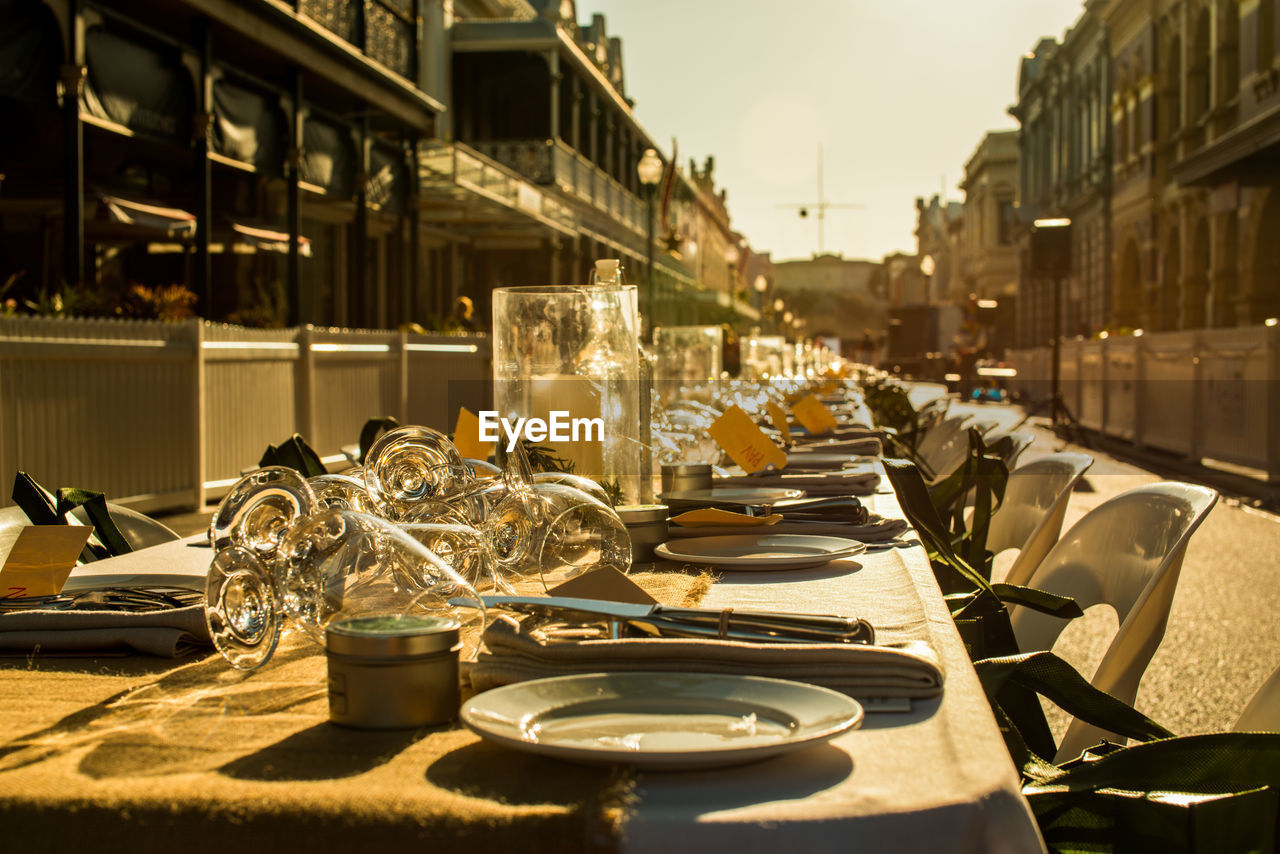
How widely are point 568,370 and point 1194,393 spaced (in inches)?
511

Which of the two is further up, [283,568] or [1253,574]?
[283,568]

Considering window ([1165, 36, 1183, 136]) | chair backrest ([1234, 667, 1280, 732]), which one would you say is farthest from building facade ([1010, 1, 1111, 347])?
chair backrest ([1234, 667, 1280, 732])

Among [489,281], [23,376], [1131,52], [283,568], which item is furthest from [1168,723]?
[1131,52]

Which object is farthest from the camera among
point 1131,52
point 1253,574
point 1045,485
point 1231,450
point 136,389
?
point 1131,52

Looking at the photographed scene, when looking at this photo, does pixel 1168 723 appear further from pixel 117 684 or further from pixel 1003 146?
pixel 1003 146

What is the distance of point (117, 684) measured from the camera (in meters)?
Result: 1.19

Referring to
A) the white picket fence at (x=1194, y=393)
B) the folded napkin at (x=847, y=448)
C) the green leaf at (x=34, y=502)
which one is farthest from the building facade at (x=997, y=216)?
the green leaf at (x=34, y=502)

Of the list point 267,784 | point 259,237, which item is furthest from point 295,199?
point 267,784

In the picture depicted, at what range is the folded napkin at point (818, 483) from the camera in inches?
111

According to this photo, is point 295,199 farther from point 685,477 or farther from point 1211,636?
point 685,477

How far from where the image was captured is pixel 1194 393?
13438 mm

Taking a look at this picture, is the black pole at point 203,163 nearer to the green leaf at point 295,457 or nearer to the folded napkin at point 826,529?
the green leaf at point 295,457

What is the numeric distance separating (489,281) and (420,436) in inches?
1088

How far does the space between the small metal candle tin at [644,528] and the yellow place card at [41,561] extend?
793 mm
